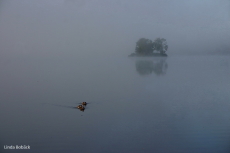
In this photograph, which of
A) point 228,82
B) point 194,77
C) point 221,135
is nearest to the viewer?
point 221,135

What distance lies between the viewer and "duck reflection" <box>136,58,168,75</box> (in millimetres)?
6672

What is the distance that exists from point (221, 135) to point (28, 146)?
2.54 m

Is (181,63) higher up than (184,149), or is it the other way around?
(181,63)

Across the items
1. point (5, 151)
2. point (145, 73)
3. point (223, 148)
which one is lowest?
point (223, 148)

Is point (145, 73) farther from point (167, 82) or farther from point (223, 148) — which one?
point (223, 148)

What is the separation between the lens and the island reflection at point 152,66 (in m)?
6.62

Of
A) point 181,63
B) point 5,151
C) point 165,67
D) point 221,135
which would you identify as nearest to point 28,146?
point 5,151

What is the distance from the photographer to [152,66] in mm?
6988

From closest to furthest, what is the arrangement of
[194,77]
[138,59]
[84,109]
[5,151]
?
[5,151] → [84,109] → [194,77] → [138,59]

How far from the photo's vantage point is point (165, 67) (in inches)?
272

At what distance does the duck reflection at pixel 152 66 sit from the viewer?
667 cm

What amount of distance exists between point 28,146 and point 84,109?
1410 mm

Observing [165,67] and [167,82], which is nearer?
[167,82]

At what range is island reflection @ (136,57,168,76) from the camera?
662 centimetres
